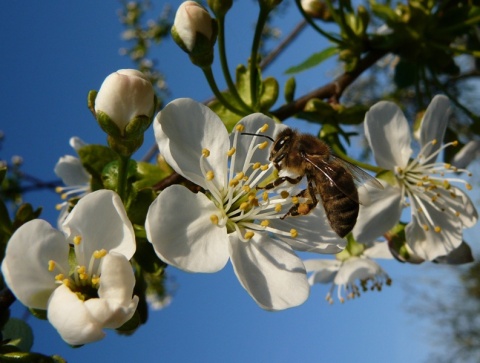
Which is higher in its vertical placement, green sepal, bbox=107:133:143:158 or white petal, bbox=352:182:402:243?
green sepal, bbox=107:133:143:158

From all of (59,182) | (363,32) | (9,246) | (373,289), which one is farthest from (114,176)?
(59,182)

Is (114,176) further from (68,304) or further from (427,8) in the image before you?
(427,8)

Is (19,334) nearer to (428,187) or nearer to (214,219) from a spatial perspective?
(214,219)

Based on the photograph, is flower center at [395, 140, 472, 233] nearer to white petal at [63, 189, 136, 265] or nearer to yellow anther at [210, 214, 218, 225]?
yellow anther at [210, 214, 218, 225]

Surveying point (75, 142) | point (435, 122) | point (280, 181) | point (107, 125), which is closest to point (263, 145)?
point (280, 181)

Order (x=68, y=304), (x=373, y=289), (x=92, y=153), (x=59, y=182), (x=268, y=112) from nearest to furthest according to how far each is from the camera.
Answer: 1. (x=68, y=304)
2. (x=92, y=153)
3. (x=268, y=112)
4. (x=373, y=289)
5. (x=59, y=182)

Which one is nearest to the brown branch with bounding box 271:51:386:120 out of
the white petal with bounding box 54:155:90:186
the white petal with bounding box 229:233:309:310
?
the white petal with bounding box 229:233:309:310
